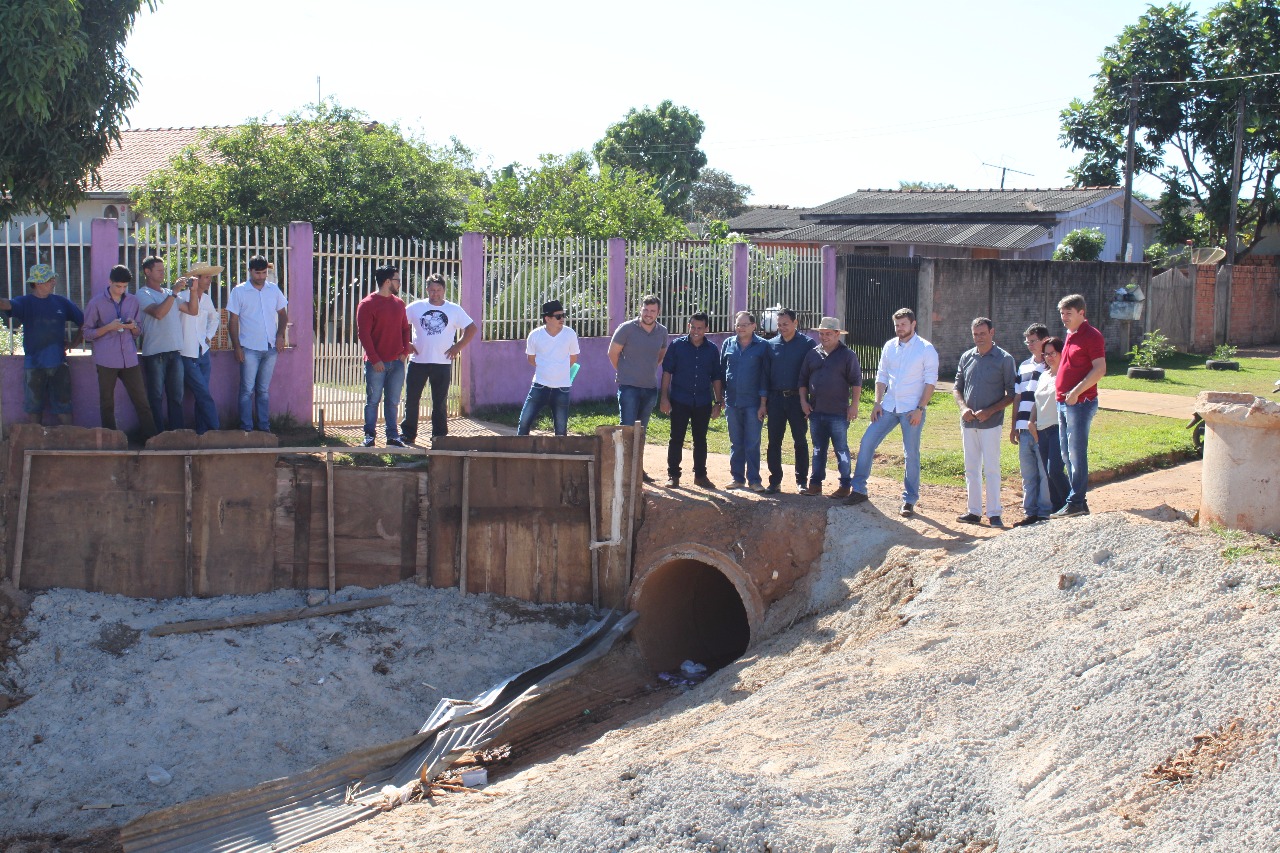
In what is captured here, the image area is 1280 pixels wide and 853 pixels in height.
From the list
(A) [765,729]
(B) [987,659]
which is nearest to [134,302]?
(A) [765,729]

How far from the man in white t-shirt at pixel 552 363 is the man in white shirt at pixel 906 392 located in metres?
2.80

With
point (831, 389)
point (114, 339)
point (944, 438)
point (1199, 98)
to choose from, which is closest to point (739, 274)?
point (944, 438)

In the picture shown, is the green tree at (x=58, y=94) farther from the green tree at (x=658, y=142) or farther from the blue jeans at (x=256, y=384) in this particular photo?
the green tree at (x=658, y=142)

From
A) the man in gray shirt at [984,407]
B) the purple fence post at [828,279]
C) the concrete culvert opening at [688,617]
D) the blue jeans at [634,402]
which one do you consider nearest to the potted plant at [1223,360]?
the purple fence post at [828,279]

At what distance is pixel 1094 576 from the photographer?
7.46 m

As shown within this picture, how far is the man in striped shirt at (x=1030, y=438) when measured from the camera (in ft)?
30.5

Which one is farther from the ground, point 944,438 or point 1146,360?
point 1146,360

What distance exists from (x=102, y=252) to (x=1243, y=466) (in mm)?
9851

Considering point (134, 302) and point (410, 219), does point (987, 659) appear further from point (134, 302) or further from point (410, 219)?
point (410, 219)

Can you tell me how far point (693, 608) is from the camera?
11.3 metres

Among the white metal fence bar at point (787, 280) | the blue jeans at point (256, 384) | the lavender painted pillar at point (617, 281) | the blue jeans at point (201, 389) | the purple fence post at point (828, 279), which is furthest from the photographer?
the purple fence post at point (828, 279)

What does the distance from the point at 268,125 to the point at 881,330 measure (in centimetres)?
1126

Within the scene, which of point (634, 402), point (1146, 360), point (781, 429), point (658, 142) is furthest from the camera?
point (658, 142)

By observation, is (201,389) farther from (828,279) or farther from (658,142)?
(658,142)
